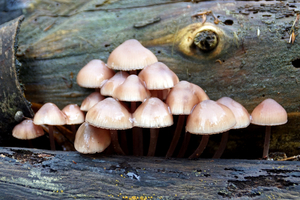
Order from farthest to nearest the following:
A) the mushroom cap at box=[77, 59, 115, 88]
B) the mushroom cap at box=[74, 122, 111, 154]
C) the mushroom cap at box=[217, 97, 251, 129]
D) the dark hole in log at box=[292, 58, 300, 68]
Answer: the dark hole in log at box=[292, 58, 300, 68]
the mushroom cap at box=[77, 59, 115, 88]
the mushroom cap at box=[217, 97, 251, 129]
the mushroom cap at box=[74, 122, 111, 154]

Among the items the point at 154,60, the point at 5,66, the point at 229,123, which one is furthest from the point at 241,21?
the point at 5,66

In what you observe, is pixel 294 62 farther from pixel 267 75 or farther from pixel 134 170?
pixel 134 170

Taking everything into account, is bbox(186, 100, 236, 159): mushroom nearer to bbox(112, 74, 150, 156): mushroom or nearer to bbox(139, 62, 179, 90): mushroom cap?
bbox(139, 62, 179, 90): mushroom cap

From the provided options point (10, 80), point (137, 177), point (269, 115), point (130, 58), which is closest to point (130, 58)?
point (130, 58)

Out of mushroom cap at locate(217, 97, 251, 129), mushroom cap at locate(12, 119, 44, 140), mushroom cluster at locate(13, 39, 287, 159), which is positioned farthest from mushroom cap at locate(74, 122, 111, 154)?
mushroom cap at locate(217, 97, 251, 129)

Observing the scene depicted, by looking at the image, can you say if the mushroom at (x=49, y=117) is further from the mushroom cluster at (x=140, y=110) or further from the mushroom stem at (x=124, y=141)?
the mushroom stem at (x=124, y=141)

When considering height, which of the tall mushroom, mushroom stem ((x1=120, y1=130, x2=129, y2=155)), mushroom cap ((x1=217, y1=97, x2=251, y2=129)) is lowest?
mushroom stem ((x1=120, y1=130, x2=129, y2=155))
